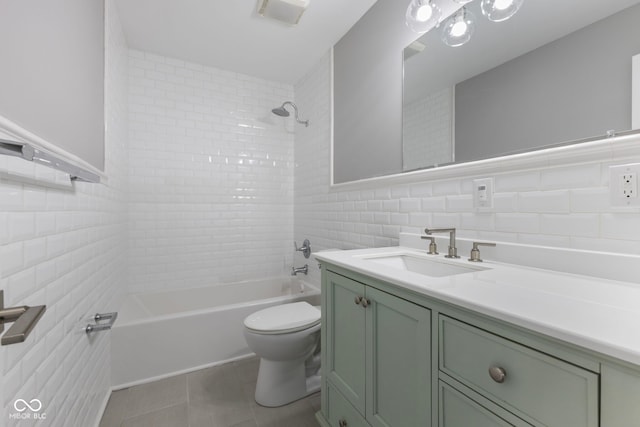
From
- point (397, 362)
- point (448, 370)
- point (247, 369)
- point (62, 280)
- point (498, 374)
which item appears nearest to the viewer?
point (498, 374)

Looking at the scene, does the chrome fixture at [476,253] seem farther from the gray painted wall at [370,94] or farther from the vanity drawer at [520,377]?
the gray painted wall at [370,94]

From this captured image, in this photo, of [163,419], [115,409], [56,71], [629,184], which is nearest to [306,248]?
[163,419]

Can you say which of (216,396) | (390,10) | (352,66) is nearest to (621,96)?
(390,10)

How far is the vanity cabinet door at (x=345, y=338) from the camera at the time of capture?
1.04 metres

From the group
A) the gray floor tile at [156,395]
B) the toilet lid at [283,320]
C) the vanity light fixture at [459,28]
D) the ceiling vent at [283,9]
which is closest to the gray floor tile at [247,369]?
the gray floor tile at [156,395]

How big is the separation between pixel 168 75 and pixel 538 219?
9.67ft

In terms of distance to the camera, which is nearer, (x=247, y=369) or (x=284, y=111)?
(x=247, y=369)

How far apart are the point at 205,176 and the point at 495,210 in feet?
7.86

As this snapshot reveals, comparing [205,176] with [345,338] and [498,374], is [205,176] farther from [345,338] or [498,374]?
[498,374]

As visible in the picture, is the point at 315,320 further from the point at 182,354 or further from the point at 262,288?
the point at 262,288

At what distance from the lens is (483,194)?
114 centimetres

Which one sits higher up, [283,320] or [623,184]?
[623,184]

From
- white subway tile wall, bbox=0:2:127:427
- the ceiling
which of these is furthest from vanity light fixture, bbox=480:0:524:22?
white subway tile wall, bbox=0:2:127:427

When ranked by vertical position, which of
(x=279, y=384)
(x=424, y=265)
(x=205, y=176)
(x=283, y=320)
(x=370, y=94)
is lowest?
(x=279, y=384)
